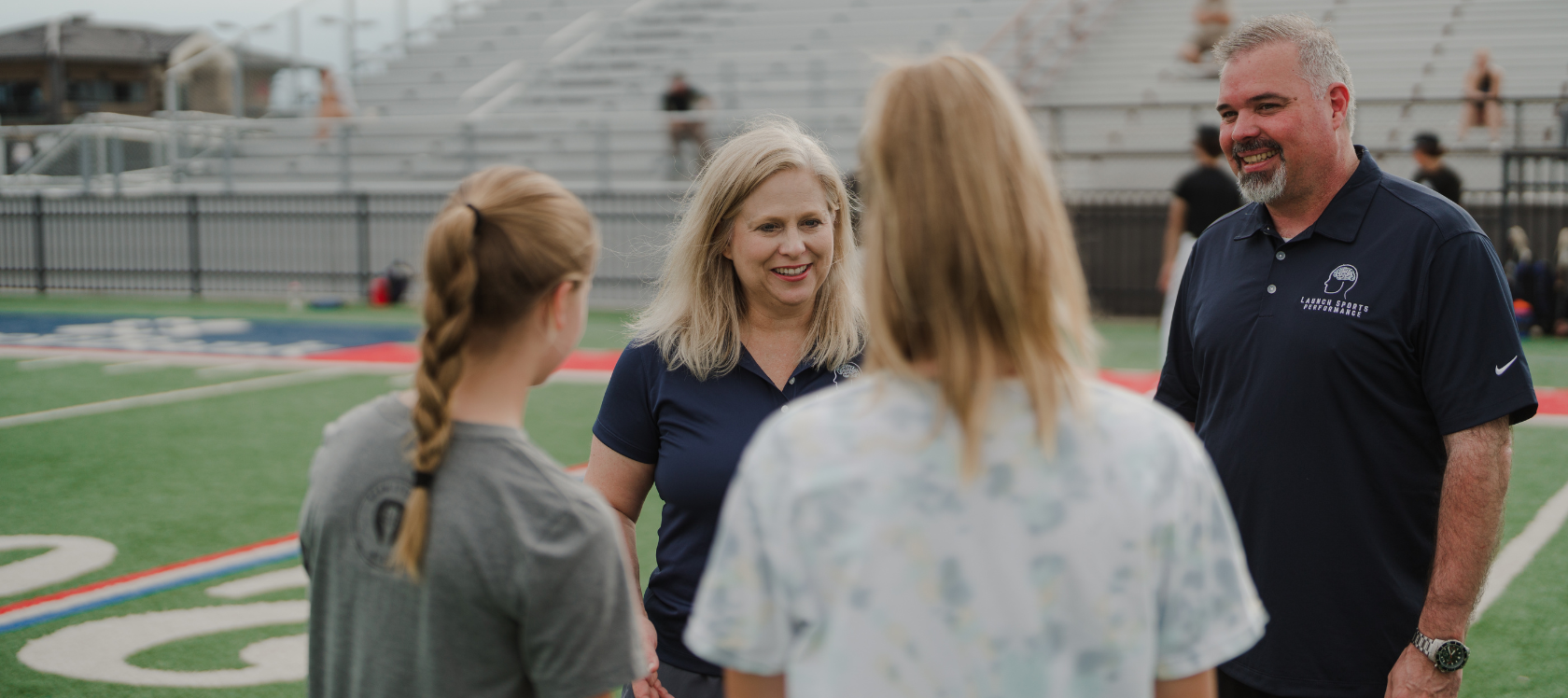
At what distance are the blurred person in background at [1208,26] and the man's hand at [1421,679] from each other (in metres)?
17.0

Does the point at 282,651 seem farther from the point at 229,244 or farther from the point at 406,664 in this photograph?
the point at 229,244

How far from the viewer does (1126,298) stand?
16453 mm

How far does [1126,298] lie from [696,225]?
47.1ft

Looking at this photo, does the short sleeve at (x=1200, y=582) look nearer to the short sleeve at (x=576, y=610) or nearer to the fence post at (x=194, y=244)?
the short sleeve at (x=576, y=610)

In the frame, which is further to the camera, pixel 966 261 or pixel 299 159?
pixel 299 159

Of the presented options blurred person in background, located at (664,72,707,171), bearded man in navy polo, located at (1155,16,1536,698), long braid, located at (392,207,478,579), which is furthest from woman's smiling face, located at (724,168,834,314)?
blurred person in background, located at (664,72,707,171)

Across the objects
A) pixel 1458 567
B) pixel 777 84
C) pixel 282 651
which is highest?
pixel 777 84

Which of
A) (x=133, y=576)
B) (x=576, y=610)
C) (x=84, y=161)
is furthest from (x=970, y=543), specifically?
(x=84, y=161)

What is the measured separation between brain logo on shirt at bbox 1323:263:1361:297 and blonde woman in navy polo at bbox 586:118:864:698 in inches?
38.2

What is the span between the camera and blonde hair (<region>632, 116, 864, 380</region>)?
2.75 m

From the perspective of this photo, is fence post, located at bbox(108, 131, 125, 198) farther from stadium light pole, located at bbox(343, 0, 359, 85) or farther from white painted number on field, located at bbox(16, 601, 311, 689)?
white painted number on field, located at bbox(16, 601, 311, 689)

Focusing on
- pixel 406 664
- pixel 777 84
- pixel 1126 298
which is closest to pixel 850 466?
pixel 406 664

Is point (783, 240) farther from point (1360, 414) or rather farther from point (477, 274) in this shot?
point (1360, 414)

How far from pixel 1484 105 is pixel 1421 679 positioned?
1577 centimetres
